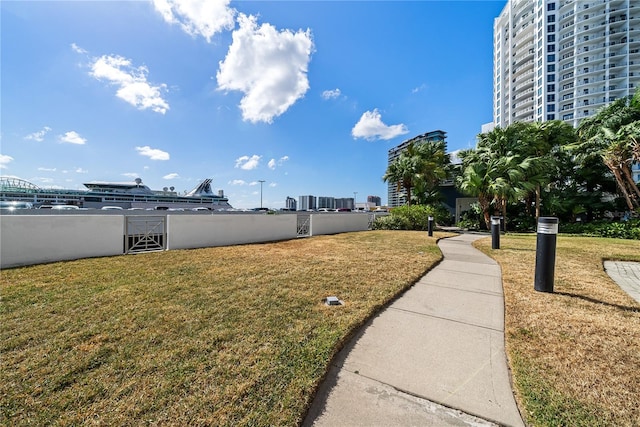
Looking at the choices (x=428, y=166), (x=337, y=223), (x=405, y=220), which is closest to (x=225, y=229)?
(x=337, y=223)

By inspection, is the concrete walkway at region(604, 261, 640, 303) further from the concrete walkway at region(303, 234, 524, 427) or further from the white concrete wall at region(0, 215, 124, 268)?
the white concrete wall at region(0, 215, 124, 268)

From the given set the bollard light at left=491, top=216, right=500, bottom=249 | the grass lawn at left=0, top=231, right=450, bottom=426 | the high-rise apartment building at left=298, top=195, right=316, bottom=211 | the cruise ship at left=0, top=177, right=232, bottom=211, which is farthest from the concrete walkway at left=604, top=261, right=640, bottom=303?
the high-rise apartment building at left=298, top=195, right=316, bottom=211

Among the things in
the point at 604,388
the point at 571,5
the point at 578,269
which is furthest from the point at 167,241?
the point at 571,5

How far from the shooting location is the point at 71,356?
2258 mm

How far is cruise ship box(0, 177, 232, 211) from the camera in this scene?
40750mm

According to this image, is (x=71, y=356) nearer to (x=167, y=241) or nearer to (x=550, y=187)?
(x=167, y=241)

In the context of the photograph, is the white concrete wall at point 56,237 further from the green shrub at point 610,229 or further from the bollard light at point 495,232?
the green shrub at point 610,229

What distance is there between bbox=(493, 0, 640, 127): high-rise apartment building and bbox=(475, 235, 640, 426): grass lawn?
6686cm

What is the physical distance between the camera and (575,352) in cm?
234

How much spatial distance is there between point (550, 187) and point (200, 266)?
68.0 feet

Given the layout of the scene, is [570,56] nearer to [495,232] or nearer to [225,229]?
[495,232]

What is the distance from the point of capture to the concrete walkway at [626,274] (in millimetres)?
4207

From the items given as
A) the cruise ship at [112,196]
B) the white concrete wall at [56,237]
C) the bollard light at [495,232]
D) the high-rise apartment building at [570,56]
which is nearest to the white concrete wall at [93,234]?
the white concrete wall at [56,237]

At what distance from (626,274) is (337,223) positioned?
10.3 meters
